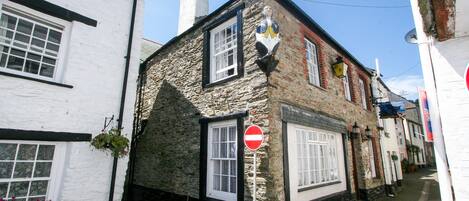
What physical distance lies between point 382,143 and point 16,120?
1632cm

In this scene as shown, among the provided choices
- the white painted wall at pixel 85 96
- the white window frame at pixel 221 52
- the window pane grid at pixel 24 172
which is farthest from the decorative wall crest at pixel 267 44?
the window pane grid at pixel 24 172

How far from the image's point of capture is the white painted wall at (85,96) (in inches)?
198

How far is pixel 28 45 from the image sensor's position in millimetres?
5297

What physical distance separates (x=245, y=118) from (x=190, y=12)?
6.22m

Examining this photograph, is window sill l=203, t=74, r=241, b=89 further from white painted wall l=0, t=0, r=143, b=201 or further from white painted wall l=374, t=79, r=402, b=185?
white painted wall l=374, t=79, r=402, b=185

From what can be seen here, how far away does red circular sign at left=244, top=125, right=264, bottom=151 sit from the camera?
5.46 meters

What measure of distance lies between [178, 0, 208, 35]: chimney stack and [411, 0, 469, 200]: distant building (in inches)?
357

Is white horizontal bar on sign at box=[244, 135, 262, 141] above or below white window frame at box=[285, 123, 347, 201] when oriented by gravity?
above

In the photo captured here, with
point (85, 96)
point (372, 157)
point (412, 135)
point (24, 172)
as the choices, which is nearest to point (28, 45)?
point (85, 96)

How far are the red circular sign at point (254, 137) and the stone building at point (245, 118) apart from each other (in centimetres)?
76

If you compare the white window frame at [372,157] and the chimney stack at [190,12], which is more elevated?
the chimney stack at [190,12]

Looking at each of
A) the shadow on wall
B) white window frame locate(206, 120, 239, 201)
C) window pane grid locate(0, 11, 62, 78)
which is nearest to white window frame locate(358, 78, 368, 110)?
white window frame locate(206, 120, 239, 201)

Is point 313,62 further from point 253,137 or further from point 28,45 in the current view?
point 28,45

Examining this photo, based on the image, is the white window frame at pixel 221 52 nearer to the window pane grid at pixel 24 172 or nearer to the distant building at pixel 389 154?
the window pane grid at pixel 24 172
